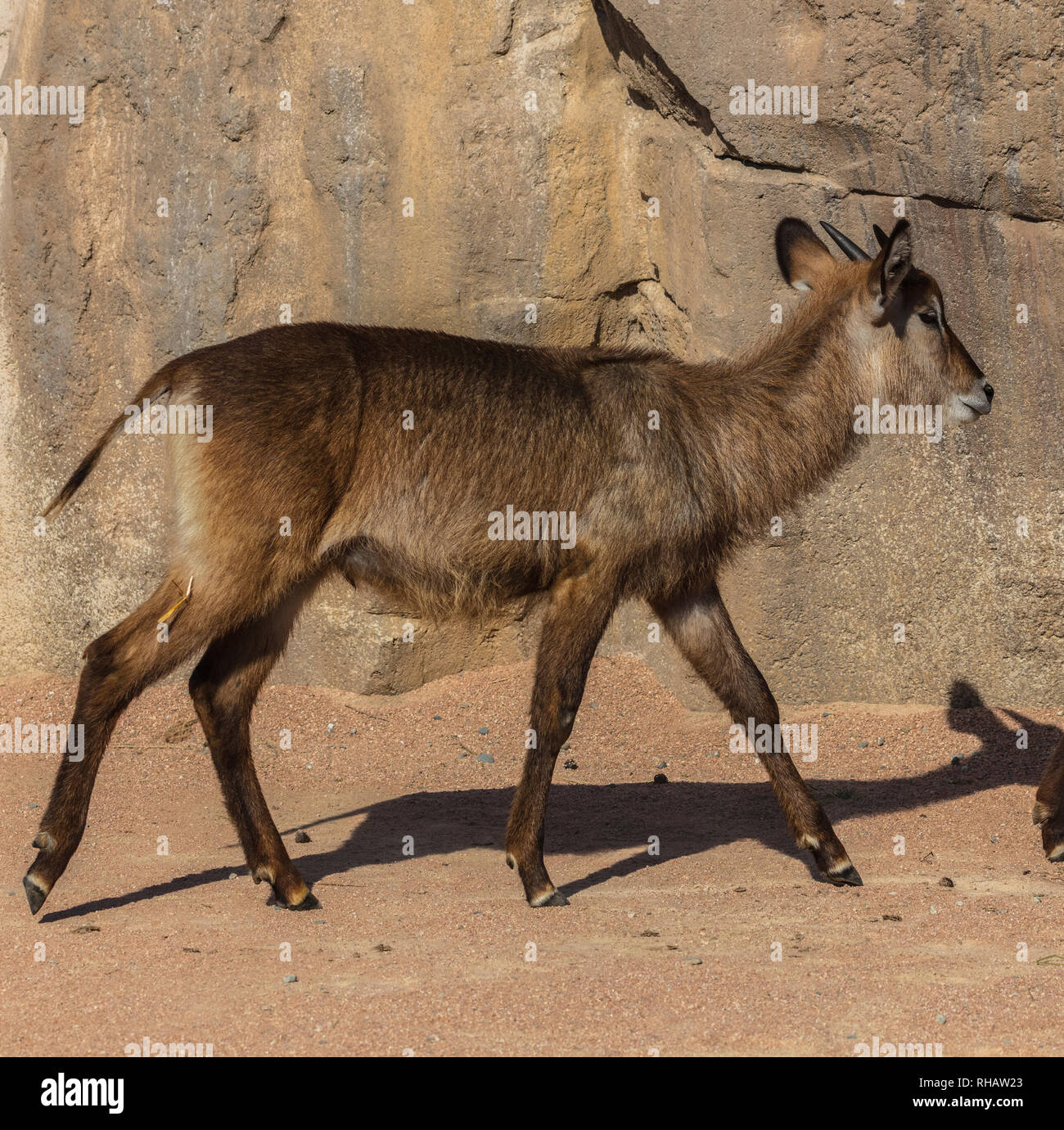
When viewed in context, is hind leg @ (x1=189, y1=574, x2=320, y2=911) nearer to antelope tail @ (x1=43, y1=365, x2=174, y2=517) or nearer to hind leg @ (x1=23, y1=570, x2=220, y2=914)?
hind leg @ (x1=23, y1=570, x2=220, y2=914)

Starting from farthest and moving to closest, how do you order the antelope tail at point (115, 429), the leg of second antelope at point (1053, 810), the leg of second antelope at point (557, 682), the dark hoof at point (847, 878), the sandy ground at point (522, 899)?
the leg of second antelope at point (1053, 810)
the dark hoof at point (847, 878)
the leg of second antelope at point (557, 682)
the antelope tail at point (115, 429)
the sandy ground at point (522, 899)

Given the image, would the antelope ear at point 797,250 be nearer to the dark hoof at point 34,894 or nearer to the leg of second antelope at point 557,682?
the leg of second antelope at point 557,682

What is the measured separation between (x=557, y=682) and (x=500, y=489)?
70 centimetres

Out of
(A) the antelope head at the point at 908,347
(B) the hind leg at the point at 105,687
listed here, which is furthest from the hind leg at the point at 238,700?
(A) the antelope head at the point at 908,347

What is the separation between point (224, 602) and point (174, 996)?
4.18ft

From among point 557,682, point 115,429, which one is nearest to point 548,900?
point 557,682

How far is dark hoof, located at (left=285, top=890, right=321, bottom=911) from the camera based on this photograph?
16.0 feet

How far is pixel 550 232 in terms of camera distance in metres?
7.86

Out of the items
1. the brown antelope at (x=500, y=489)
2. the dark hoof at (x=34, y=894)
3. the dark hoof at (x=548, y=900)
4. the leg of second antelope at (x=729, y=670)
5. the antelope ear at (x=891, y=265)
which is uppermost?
the antelope ear at (x=891, y=265)

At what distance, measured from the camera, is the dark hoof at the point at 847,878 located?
16.8 feet

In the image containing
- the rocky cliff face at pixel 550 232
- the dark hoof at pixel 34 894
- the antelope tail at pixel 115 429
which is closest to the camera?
the dark hoof at pixel 34 894

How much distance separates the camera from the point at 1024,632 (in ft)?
23.4

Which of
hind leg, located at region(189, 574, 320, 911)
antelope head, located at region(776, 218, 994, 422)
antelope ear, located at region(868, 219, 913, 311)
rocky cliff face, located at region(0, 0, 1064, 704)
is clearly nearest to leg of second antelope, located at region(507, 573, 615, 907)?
hind leg, located at region(189, 574, 320, 911)

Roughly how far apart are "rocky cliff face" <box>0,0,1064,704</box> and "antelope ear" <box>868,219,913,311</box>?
1884 millimetres
